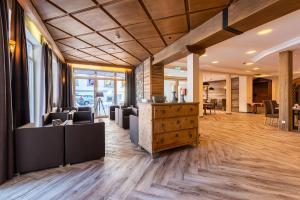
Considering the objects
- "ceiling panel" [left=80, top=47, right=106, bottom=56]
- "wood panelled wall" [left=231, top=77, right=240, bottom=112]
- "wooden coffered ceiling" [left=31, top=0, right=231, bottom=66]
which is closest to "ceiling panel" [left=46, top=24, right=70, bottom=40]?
"wooden coffered ceiling" [left=31, top=0, right=231, bottom=66]

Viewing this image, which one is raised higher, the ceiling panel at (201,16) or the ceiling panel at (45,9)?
the ceiling panel at (201,16)

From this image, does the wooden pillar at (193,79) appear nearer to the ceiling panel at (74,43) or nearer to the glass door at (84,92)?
the ceiling panel at (74,43)

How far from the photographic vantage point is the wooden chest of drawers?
3.31 meters

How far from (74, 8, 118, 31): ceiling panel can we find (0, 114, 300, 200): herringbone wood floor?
Result: 286 centimetres

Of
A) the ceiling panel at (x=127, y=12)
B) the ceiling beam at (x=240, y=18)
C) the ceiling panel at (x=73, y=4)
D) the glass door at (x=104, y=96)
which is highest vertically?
the ceiling panel at (x=127, y=12)

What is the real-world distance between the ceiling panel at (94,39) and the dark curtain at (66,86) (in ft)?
10.4

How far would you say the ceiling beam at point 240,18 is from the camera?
7.88ft

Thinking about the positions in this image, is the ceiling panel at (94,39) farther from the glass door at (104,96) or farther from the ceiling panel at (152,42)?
the glass door at (104,96)

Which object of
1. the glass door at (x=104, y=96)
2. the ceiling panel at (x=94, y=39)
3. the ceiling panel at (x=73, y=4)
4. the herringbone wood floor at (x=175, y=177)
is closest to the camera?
the herringbone wood floor at (x=175, y=177)

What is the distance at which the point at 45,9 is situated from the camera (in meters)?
3.04

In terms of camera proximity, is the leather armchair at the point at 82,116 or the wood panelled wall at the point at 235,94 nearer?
the leather armchair at the point at 82,116

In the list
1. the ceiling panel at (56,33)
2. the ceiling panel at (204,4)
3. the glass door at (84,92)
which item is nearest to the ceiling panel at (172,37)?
the ceiling panel at (204,4)

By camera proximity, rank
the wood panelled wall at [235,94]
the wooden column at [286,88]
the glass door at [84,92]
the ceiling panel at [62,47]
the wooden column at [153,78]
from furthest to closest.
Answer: the wood panelled wall at [235,94]
the glass door at [84,92]
the wooden column at [153,78]
the wooden column at [286,88]
the ceiling panel at [62,47]

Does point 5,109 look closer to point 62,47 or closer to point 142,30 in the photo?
point 142,30
